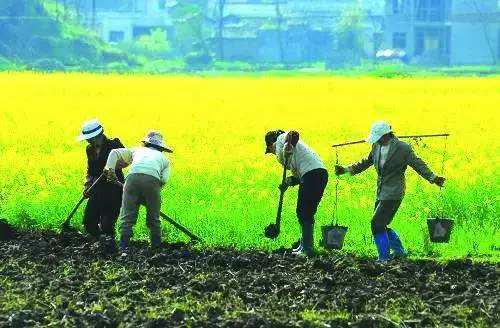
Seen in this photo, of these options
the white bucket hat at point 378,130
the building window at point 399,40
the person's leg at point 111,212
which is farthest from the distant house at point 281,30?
the white bucket hat at point 378,130

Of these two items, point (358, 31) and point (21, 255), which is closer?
point (21, 255)

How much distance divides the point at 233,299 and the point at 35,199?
8.71 metres

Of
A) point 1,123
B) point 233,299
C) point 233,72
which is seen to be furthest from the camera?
point 233,72

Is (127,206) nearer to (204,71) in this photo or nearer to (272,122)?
(272,122)

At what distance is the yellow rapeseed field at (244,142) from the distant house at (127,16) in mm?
46791

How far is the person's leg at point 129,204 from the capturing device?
40.1ft

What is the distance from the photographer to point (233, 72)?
85.0m

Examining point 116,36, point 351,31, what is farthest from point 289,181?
point 116,36

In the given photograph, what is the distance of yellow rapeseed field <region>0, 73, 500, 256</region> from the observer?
15.1 meters

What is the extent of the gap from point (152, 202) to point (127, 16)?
92.9m

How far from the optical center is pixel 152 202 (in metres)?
12.3

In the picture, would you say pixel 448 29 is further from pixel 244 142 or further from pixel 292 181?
pixel 292 181

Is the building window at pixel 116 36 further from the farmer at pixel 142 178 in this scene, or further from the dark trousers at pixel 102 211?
the farmer at pixel 142 178

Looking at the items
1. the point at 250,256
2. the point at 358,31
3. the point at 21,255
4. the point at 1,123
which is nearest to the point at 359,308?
the point at 250,256
